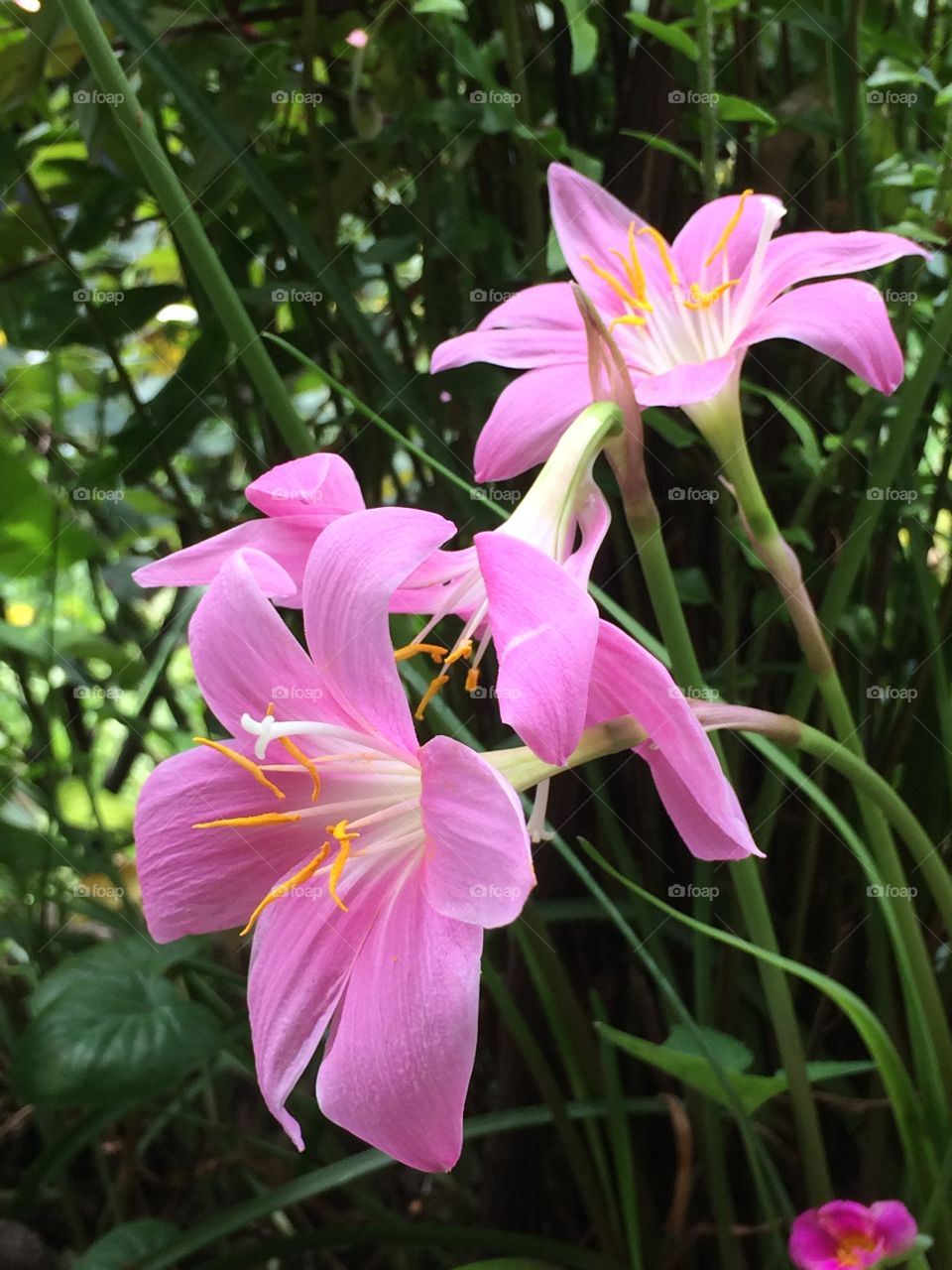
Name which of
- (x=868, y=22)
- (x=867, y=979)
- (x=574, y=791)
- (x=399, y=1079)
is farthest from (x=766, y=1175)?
(x=868, y=22)

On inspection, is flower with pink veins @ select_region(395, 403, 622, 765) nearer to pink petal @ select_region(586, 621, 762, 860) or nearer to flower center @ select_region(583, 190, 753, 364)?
pink petal @ select_region(586, 621, 762, 860)

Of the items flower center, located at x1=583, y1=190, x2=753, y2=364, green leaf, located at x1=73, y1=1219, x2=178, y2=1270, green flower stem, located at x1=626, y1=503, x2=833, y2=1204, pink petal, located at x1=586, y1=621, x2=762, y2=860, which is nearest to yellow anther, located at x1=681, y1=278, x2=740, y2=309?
flower center, located at x1=583, y1=190, x2=753, y2=364

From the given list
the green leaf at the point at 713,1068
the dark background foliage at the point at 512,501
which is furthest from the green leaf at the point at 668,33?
the green leaf at the point at 713,1068

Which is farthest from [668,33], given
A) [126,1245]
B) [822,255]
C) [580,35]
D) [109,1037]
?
[126,1245]

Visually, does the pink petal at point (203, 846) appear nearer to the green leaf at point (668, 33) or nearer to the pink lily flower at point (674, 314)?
the pink lily flower at point (674, 314)

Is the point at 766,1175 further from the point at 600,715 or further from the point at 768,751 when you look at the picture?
the point at 600,715

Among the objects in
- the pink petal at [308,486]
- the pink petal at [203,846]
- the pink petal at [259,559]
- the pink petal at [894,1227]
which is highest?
the pink petal at [308,486]

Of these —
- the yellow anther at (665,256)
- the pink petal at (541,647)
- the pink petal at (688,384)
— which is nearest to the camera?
the pink petal at (541,647)
